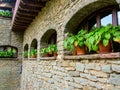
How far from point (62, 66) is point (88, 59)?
110 centimetres

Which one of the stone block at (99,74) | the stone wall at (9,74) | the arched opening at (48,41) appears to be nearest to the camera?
the stone block at (99,74)

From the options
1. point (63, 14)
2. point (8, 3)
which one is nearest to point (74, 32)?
point (63, 14)

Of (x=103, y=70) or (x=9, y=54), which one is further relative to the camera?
(x=9, y=54)

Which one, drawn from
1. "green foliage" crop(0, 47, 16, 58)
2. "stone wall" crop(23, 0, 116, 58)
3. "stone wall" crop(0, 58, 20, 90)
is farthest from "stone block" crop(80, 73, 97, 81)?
"green foliage" crop(0, 47, 16, 58)

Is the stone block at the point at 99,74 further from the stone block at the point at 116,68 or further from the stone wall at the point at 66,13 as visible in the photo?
the stone wall at the point at 66,13

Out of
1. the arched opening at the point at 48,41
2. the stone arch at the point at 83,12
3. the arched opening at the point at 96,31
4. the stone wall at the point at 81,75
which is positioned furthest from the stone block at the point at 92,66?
the arched opening at the point at 48,41

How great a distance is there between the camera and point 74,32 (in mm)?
3945

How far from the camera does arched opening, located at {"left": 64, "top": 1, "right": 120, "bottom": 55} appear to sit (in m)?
2.37

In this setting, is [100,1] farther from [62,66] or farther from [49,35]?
[49,35]

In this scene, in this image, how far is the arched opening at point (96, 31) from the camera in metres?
2.37

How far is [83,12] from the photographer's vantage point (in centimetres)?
336

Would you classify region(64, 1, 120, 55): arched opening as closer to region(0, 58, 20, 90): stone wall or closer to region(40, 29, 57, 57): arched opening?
region(40, 29, 57, 57): arched opening

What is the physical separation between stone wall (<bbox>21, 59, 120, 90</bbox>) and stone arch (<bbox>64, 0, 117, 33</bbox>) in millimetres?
780

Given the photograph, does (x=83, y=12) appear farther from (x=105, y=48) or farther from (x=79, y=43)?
(x=105, y=48)
